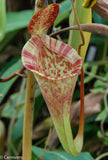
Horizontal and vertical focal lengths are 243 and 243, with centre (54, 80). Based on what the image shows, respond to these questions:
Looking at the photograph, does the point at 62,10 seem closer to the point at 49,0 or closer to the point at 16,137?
the point at 49,0

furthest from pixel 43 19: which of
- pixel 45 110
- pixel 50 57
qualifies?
pixel 45 110

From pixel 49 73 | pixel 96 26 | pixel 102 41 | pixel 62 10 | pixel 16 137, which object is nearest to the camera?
pixel 96 26

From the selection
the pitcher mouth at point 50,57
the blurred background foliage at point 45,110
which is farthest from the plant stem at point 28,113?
the blurred background foliage at point 45,110

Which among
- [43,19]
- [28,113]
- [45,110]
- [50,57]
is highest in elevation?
[43,19]

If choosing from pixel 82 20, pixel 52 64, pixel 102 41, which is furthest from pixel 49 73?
pixel 102 41

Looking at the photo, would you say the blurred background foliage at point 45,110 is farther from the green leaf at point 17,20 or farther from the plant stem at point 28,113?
the plant stem at point 28,113

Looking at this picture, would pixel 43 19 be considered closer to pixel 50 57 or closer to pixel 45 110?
pixel 50 57

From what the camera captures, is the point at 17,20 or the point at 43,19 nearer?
the point at 43,19

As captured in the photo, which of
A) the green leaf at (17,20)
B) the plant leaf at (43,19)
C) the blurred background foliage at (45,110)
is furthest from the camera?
the green leaf at (17,20)

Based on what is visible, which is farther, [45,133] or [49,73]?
[45,133]
